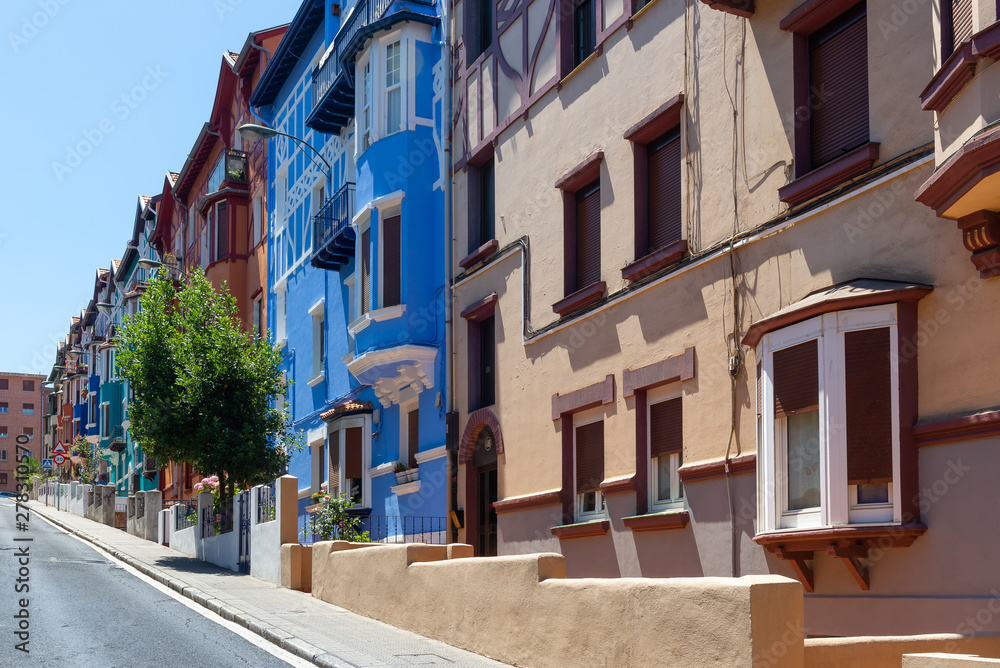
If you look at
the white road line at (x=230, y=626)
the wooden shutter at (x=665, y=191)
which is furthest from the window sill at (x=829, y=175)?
the white road line at (x=230, y=626)

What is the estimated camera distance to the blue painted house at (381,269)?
20719 millimetres

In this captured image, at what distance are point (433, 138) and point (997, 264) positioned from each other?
1412 centimetres

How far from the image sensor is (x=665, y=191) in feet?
46.3

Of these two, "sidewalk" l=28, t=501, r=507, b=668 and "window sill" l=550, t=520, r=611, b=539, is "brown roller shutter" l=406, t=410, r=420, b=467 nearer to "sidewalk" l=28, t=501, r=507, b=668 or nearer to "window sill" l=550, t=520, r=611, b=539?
"sidewalk" l=28, t=501, r=507, b=668

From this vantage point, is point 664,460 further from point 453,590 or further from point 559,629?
point 559,629

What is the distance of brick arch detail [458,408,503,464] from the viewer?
1791cm

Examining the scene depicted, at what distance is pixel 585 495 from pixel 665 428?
2.26 metres

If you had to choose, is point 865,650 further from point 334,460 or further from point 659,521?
point 334,460

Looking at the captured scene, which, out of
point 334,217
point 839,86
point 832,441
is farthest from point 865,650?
point 334,217

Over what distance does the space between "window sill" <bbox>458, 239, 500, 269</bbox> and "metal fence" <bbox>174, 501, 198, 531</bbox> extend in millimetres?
11083

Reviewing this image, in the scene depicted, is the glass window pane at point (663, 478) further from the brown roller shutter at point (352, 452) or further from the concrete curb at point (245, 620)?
the brown roller shutter at point (352, 452)

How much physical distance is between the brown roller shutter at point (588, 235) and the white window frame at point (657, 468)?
7.73 ft

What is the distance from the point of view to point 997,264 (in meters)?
8.61

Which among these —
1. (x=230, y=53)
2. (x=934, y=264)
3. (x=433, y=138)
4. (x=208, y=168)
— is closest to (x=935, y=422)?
(x=934, y=264)
